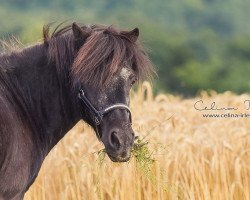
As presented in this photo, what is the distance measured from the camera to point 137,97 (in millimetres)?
12758

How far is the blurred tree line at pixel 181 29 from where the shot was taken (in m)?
79.3

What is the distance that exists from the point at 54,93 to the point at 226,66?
78870mm

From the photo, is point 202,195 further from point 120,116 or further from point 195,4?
point 195,4

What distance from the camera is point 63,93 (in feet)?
21.5

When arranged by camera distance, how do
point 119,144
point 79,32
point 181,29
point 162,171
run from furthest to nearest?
point 181,29, point 162,171, point 79,32, point 119,144

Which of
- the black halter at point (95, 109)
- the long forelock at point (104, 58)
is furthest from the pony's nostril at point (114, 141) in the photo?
the long forelock at point (104, 58)

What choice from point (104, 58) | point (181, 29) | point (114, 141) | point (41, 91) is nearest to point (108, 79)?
point (104, 58)

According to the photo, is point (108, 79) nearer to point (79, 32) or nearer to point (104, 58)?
point (104, 58)

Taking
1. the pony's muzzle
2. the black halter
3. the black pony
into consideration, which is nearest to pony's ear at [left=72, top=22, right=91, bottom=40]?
the black pony

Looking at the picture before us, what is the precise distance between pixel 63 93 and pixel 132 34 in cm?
76

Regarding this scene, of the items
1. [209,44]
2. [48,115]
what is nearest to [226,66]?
[209,44]

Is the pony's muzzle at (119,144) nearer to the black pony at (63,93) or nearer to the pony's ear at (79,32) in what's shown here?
the black pony at (63,93)

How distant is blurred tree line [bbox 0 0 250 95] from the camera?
79.3 meters

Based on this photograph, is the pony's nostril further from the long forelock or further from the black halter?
the long forelock
